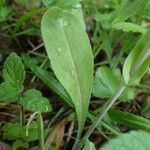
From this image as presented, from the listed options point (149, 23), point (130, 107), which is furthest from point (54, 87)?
point (149, 23)

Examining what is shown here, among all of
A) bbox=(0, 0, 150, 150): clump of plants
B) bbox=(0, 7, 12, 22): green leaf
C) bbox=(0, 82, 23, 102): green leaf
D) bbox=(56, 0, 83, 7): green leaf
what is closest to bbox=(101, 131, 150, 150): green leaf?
bbox=(0, 0, 150, 150): clump of plants

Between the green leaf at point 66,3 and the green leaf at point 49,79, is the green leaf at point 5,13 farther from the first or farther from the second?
the green leaf at point 66,3

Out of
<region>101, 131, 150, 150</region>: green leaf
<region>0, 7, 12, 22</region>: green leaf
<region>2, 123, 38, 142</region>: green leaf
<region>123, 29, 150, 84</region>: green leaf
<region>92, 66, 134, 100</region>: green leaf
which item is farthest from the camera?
<region>0, 7, 12, 22</region>: green leaf

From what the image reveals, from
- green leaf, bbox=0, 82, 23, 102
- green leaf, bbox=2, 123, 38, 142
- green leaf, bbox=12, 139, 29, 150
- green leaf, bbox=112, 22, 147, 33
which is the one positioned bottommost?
green leaf, bbox=12, 139, 29, 150

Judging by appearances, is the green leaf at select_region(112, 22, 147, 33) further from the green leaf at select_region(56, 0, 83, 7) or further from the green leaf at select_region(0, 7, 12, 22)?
the green leaf at select_region(0, 7, 12, 22)

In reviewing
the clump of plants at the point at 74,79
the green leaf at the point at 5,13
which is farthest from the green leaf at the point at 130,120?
the green leaf at the point at 5,13

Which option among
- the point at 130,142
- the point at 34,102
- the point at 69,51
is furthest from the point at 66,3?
the point at 130,142
